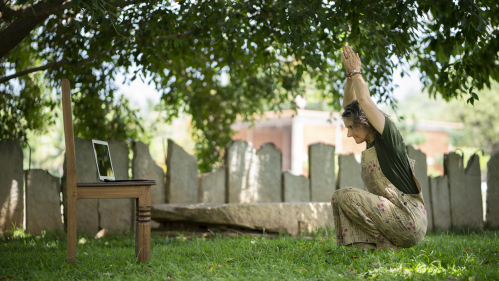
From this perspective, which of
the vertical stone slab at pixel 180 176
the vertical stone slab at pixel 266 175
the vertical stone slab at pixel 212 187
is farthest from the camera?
the vertical stone slab at pixel 266 175

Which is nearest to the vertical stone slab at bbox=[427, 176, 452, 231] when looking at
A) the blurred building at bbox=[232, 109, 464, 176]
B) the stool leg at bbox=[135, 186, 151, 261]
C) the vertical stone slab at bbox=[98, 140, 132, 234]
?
the vertical stone slab at bbox=[98, 140, 132, 234]

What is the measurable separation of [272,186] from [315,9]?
284 cm

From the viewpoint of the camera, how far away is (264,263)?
3131 mm

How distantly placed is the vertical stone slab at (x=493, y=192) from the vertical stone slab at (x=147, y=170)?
467 cm

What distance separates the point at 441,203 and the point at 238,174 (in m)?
3.00

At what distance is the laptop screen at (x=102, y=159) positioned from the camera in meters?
3.45

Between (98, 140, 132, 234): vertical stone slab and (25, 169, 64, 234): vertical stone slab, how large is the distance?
513 mm

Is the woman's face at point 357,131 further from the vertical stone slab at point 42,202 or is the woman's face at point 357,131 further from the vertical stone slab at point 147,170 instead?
the vertical stone slab at point 42,202

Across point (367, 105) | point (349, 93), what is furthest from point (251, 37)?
point (367, 105)

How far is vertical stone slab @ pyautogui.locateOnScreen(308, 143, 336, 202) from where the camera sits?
19.7 feet

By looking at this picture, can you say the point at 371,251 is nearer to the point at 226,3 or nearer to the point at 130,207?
the point at 226,3

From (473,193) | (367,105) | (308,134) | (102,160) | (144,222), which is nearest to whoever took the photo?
(367,105)

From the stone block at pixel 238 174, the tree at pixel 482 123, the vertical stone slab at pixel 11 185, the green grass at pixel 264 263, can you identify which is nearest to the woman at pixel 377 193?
the green grass at pixel 264 263

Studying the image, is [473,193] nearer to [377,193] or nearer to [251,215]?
[251,215]
